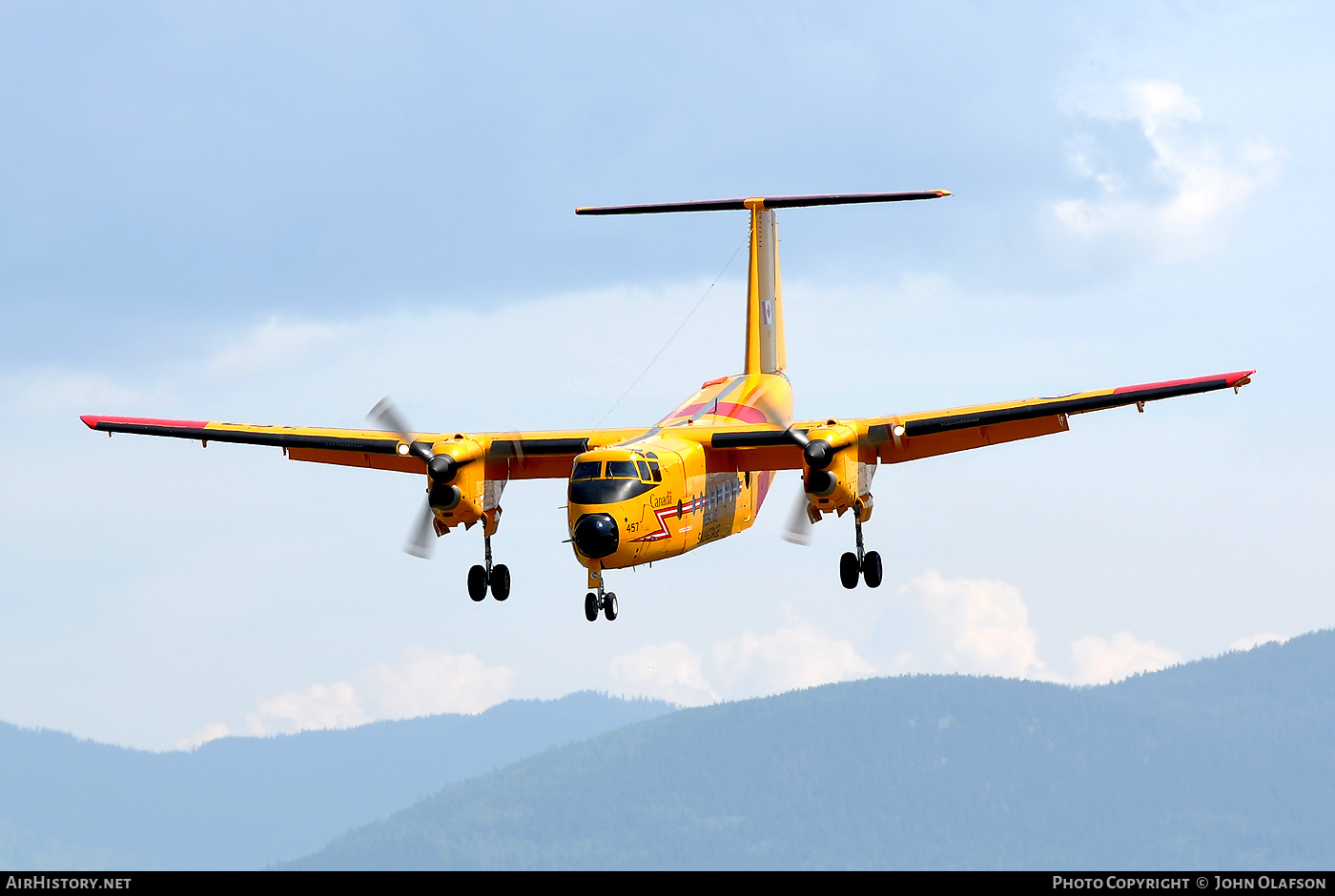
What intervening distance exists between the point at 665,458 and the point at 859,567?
23.6 ft

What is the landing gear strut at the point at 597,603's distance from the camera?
35781 millimetres

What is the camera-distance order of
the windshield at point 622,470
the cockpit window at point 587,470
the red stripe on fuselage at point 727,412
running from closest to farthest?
the windshield at point 622,470, the cockpit window at point 587,470, the red stripe on fuselage at point 727,412

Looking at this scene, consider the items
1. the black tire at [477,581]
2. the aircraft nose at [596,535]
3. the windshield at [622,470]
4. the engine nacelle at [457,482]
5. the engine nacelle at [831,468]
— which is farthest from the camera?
the black tire at [477,581]

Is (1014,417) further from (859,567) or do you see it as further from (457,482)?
(457,482)

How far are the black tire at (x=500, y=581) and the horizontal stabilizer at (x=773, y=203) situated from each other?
13.1 meters

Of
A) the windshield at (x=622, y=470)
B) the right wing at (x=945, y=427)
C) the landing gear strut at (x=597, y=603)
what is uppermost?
the right wing at (x=945, y=427)

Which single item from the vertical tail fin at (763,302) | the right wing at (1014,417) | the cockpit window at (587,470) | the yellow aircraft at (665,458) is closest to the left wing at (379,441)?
the yellow aircraft at (665,458)

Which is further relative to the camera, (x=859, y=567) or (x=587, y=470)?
(x=859, y=567)

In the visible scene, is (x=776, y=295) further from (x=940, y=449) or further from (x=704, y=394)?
(x=940, y=449)

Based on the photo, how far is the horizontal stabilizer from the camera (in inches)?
1801

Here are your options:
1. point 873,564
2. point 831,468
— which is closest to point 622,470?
point 831,468

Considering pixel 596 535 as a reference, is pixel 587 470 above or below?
above

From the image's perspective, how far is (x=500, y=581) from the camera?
133 ft

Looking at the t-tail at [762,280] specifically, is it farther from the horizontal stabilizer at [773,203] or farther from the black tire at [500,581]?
the black tire at [500,581]
